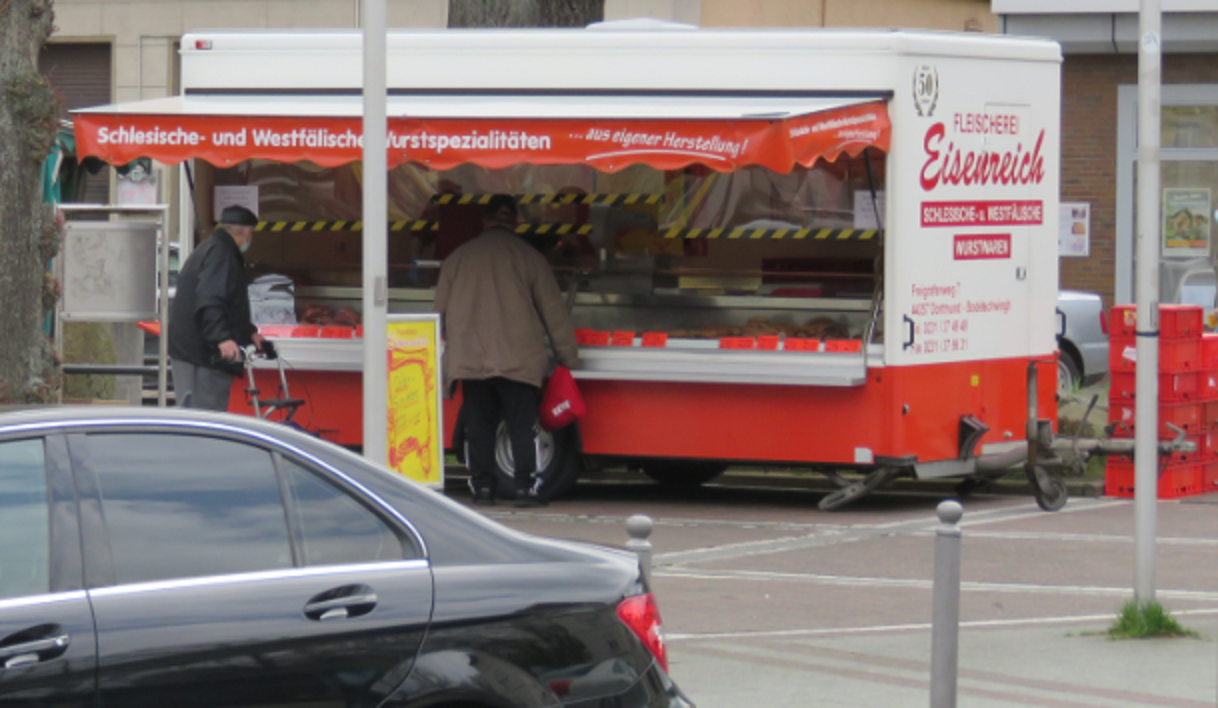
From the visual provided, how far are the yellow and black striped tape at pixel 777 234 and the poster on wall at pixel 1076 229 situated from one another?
10.7 metres

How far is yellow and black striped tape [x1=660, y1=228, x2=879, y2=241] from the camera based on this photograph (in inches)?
512

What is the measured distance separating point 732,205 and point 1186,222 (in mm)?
11517

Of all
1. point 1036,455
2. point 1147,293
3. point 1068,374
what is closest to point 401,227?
point 1036,455

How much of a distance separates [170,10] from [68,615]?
22793mm

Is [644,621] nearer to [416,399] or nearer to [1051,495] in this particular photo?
[416,399]

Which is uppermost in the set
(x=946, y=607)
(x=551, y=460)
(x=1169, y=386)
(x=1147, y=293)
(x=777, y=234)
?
(x=777, y=234)

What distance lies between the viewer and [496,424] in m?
12.7

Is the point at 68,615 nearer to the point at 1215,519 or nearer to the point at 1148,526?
the point at 1148,526

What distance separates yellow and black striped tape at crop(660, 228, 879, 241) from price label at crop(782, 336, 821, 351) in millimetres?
1084

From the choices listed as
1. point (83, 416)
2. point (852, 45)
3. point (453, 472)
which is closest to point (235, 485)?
point (83, 416)

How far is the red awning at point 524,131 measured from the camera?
1126 cm

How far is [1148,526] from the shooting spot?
8203 mm

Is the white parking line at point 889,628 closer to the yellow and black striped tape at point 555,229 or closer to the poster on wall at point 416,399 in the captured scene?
the poster on wall at point 416,399

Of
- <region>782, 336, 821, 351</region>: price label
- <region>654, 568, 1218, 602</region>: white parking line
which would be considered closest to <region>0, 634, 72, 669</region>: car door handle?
<region>654, 568, 1218, 602</region>: white parking line
